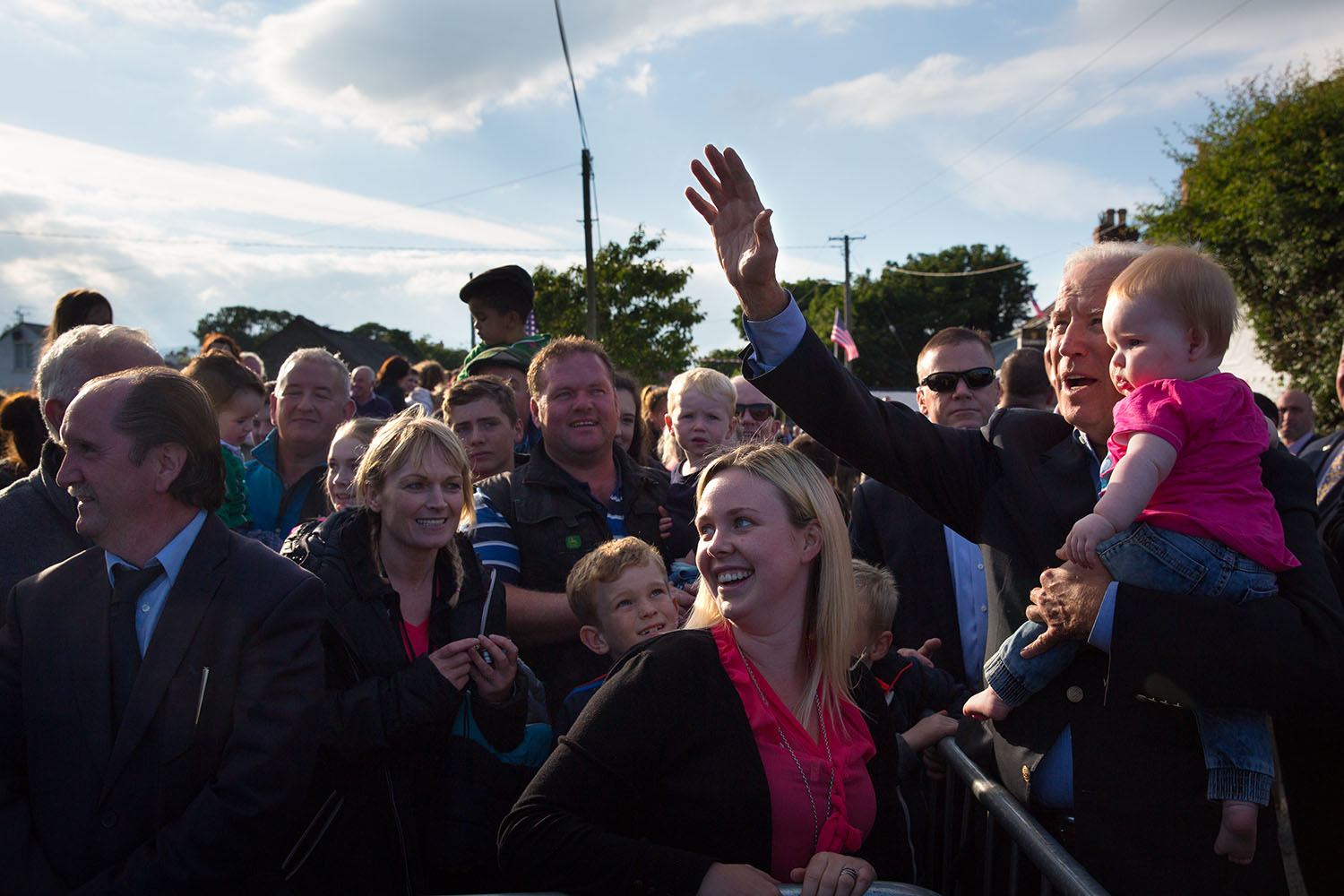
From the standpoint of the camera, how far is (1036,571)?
226 cm

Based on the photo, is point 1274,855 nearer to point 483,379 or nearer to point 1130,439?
point 1130,439

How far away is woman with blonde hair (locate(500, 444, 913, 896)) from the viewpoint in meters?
1.97

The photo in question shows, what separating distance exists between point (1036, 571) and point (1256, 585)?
469 millimetres

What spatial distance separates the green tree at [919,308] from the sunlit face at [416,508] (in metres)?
66.4

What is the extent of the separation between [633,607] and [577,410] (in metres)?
1.07

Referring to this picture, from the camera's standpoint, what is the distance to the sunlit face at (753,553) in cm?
232

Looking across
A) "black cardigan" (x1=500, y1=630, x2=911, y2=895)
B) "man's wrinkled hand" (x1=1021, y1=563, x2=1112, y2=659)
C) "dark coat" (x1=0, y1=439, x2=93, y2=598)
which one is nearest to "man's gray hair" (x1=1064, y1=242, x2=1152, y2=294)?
"man's wrinkled hand" (x1=1021, y1=563, x2=1112, y2=659)

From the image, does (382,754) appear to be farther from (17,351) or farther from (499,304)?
(17,351)

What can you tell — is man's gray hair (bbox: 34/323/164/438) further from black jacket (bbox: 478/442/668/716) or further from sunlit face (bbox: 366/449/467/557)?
black jacket (bbox: 478/442/668/716)

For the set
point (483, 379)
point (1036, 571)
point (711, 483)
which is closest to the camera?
point (1036, 571)

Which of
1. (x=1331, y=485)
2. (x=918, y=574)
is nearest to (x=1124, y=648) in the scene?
(x=918, y=574)

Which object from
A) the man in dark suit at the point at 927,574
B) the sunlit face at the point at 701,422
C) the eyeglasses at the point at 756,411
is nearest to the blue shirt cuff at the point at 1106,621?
the man in dark suit at the point at 927,574

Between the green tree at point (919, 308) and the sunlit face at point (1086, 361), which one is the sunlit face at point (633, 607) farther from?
the green tree at point (919, 308)

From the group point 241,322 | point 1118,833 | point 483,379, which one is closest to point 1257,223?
point 483,379
